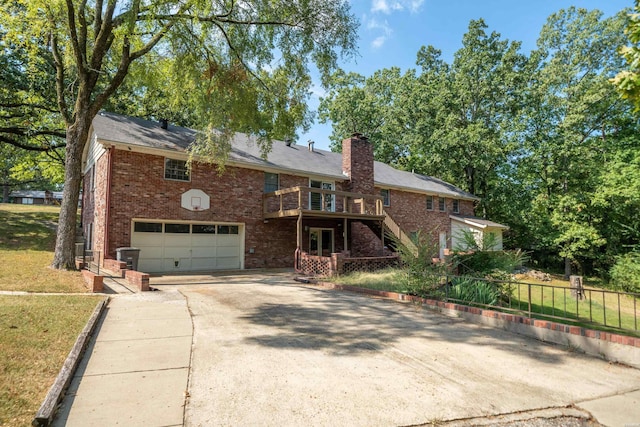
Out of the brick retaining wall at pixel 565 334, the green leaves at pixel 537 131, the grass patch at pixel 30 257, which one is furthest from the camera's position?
the green leaves at pixel 537 131

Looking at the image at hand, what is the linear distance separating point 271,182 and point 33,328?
1306 centimetres

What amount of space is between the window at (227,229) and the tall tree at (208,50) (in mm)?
4283

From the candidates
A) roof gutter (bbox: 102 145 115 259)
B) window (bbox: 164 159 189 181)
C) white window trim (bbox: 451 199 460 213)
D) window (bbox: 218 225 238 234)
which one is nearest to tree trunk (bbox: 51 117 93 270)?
roof gutter (bbox: 102 145 115 259)

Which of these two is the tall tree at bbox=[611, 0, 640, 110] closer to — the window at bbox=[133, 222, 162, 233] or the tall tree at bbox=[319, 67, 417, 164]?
the window at bbox=[133, 222, 162, 233]

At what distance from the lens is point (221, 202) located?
16.3 metres

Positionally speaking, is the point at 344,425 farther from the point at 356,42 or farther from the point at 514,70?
the point at 514,70

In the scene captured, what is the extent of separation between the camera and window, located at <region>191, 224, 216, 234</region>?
1584 centimetres

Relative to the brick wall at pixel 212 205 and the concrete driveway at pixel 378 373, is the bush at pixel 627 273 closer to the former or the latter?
the brick wall at pixel 212 205

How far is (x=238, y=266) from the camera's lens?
17.0m

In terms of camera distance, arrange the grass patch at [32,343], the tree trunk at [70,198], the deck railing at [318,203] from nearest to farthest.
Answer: the grass patch at [32,343] → the tree trunk at [70,198] → the deck railing at [318,203]

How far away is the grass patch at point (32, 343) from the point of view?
3.49 m

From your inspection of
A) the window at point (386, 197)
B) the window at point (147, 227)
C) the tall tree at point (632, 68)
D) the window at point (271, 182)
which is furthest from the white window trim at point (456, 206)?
the tall tree at point (632, 68)

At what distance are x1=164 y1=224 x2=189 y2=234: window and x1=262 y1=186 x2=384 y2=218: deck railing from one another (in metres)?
3.69

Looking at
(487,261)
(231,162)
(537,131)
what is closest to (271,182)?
(231,162)
